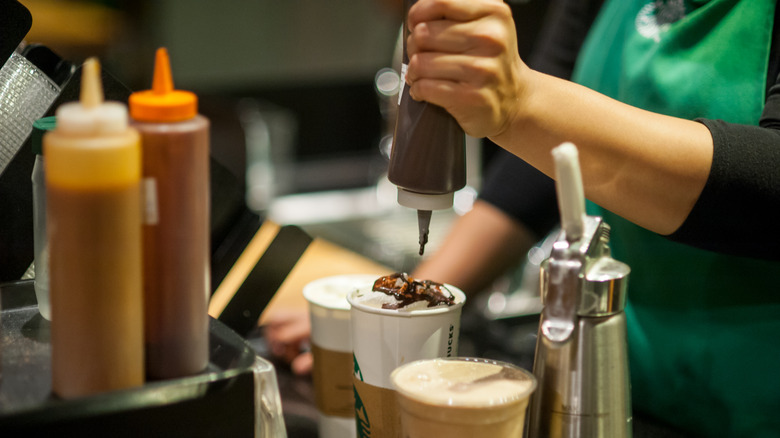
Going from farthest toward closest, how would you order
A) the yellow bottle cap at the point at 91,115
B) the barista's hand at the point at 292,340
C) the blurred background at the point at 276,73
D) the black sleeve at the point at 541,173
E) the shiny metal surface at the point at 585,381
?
the blurred background at the point at 276,73, the black sleeve at the point at 541,173, the barista's hand at the point at 292,340, the shiny metal surface at the point at 585,381, the yellow bottle cap at the point at 91,115

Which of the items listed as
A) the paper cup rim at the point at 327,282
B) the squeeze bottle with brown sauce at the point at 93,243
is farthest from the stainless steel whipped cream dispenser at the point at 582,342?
the squeeze bottle with brown sauce at the point at 93,243

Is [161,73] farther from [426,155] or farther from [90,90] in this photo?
[426,155]

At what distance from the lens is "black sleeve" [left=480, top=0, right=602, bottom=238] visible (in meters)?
1.40

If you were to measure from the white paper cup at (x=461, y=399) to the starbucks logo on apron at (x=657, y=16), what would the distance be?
25.1 inches

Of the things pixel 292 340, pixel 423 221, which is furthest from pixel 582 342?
pixel 292 340

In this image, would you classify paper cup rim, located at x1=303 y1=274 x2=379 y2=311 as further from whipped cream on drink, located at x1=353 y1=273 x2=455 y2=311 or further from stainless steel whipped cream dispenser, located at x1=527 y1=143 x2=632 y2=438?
stainless steel whipped cream dispenser, located at x1=527 y1=143 x2=632 y2=438

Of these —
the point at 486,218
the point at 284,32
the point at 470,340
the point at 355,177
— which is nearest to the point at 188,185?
the point at 470,340

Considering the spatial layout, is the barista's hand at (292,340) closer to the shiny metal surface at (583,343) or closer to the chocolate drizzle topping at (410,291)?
the chocolate drizzle topping at (410,291)

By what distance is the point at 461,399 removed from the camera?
0.62 m

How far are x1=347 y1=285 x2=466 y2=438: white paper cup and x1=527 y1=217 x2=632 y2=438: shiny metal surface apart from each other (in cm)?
11

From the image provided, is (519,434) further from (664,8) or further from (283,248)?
(664,8)

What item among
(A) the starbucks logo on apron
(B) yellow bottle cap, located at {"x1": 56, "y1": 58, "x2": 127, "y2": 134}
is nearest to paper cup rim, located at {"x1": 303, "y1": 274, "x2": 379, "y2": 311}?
(B) yellow bottle cap, located at {"x1": 56, "y1": 58, "x2": 127, "y2": 134}

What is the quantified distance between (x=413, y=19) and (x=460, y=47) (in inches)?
2.2

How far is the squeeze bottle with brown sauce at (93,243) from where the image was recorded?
21.8 inches
